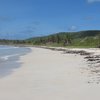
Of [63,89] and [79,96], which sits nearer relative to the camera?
[79,96]

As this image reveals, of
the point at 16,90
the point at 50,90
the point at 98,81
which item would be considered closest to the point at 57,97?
the point at 50,90

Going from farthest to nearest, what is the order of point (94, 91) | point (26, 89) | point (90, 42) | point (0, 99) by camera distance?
point (90, 42) → point (26, 89) → point (94, 91) → point (0, 99)

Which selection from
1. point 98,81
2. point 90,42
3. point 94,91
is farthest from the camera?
point 90,42

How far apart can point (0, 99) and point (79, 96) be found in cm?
321

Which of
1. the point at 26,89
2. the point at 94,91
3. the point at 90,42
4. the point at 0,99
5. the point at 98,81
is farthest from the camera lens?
the point at 90,42

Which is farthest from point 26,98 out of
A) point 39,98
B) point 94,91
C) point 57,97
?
point 94,91

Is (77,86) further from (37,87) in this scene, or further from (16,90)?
(16,90)

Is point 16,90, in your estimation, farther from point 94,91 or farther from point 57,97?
point 94,91

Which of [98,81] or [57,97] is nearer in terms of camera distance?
[57,97]

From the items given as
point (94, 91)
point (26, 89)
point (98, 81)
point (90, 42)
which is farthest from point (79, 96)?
point (90, 42)

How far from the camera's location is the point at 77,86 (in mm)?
14602

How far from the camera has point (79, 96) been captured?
1203 centimetres

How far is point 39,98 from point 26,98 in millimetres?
527

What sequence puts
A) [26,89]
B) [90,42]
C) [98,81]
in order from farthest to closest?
[90,42], [98,81], [26,89]
